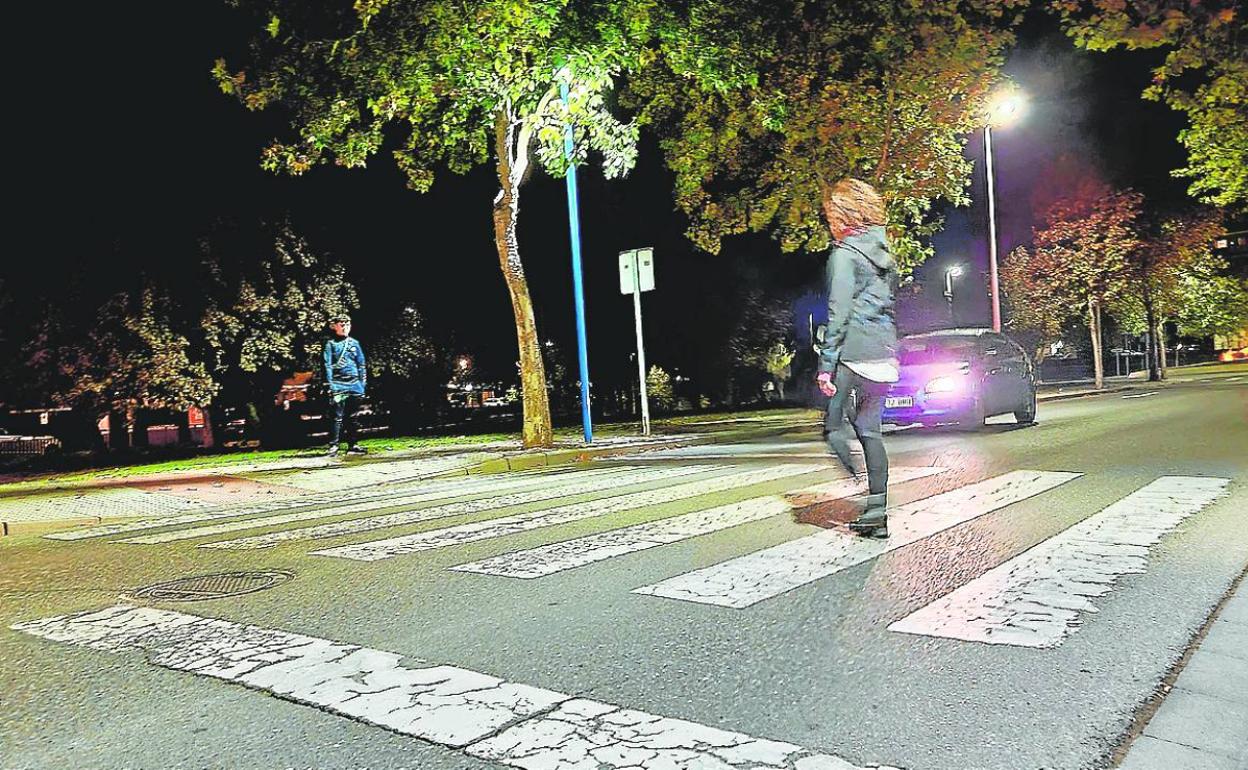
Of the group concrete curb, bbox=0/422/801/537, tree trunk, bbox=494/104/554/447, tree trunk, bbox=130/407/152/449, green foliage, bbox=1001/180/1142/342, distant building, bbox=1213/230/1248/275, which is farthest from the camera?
distant building, bbox=1213/230/1248/275

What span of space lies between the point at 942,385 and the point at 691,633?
1121 cm

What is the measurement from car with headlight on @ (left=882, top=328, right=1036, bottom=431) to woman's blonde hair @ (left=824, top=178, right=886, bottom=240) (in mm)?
8235

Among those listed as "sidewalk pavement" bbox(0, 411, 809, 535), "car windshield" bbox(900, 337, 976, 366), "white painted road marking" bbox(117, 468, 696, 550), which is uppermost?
"car windshield" bbox(900, 337, 976, 366)

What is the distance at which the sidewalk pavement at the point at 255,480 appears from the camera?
386 inches

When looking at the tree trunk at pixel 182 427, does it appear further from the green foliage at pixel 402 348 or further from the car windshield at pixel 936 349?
the car windshield at pixel 936 349

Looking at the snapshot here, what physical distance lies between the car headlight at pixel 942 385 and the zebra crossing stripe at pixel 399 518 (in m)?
5.42

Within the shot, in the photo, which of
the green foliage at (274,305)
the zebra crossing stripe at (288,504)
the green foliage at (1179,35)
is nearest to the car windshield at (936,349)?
the green foliage at (1179,35)

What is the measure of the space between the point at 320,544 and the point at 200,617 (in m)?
2.02

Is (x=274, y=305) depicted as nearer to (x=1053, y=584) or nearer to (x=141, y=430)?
(x=141, y=430)

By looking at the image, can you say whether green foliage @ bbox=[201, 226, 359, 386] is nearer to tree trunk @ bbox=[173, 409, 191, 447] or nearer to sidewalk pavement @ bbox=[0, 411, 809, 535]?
tree trunk @ bbox=[173, 409, 191, 447]

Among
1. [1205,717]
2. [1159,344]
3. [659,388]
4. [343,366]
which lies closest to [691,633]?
[1205,717]

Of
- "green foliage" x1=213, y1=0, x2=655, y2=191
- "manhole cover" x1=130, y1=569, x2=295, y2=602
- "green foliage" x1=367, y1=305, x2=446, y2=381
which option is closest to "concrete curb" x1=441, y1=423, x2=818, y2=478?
"green foliage" x1=213, y1=0, x2=655, y2=191

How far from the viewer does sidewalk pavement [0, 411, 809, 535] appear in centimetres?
981

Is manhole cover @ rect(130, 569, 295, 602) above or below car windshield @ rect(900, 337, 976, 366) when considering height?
below
